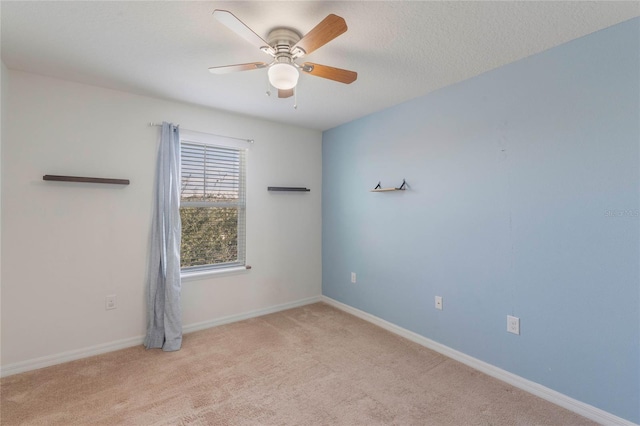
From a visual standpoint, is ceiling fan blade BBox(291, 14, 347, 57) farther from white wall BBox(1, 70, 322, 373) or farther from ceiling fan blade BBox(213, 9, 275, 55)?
white wall BBox(1, 70, 322, 373)

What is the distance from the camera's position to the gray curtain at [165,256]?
9.11 feet

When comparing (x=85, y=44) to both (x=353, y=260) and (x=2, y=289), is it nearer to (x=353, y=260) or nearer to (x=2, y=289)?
(x=2, y=289)

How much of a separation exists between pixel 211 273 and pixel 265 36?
2.40 meters

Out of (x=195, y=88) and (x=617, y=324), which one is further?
(x=195, y=88)

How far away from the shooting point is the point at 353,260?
3.65 metres

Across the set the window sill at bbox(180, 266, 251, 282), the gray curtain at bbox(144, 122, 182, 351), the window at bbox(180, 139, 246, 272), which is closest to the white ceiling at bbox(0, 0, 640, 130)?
the gray curtain at bbox(144, 122, 182, 351)

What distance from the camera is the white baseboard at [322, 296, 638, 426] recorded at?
5.90 feet

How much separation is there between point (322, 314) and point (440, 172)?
2.13 metres

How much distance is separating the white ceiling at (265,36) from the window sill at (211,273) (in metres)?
1.81

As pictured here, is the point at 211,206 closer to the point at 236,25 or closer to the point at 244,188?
the point at 244,188

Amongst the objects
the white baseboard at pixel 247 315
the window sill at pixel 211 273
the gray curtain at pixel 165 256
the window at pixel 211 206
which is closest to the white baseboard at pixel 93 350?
the white baseboard at pixel 247 315

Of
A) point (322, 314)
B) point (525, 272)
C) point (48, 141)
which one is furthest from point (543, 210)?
point (48, 141)

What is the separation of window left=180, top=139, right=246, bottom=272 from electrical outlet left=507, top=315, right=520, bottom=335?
8.84 ft

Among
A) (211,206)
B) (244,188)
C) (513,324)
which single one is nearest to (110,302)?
(211,206)
